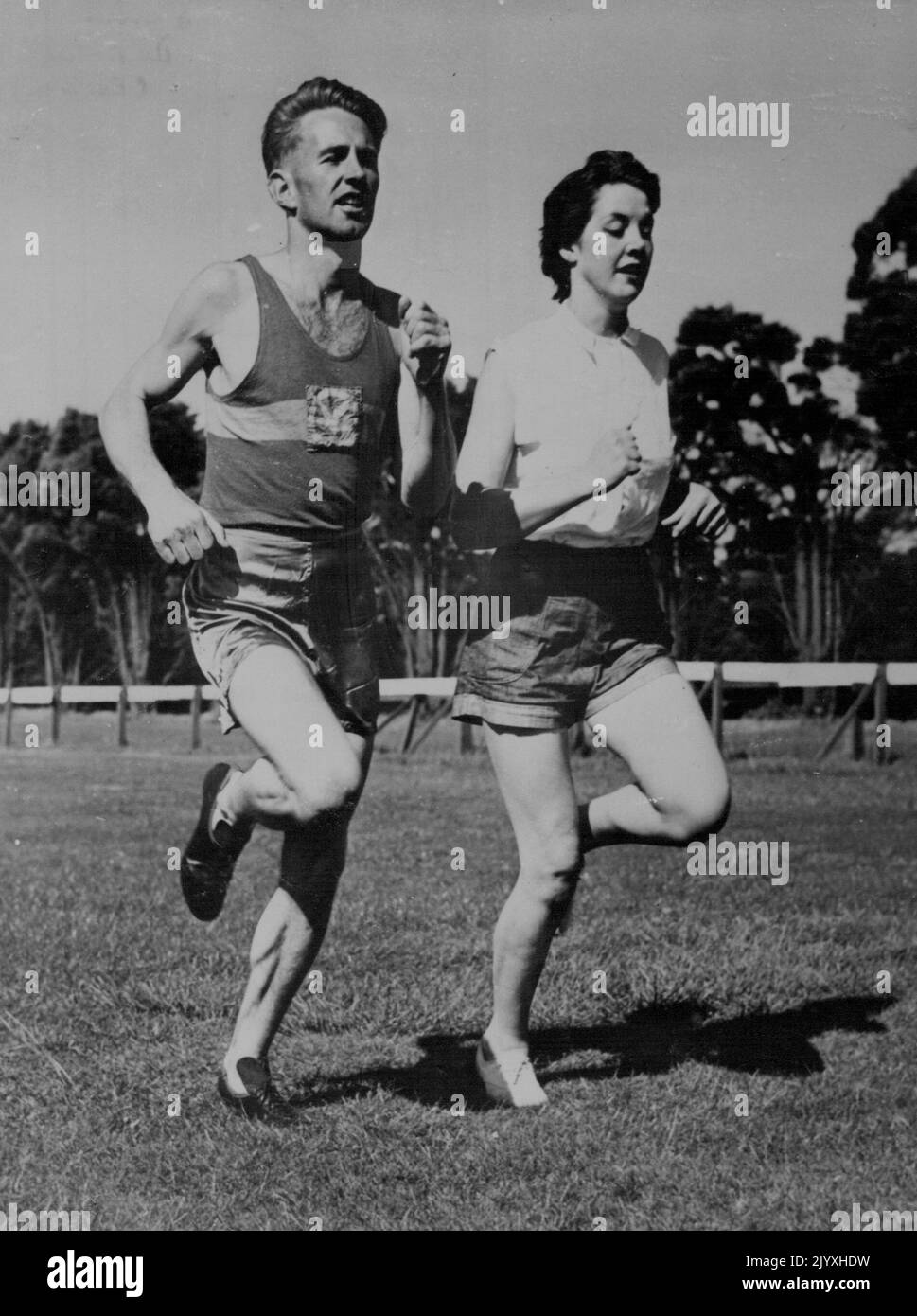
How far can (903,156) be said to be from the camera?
151 inches

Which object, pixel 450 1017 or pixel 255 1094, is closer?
pixel 255 1094

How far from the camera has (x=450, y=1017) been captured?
3666mm

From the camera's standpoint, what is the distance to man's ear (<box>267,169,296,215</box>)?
3594mm

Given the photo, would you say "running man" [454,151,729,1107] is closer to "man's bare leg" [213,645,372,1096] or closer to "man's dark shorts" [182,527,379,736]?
"man's dark shorts" [182,527,379,736]

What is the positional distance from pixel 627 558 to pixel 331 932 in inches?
47.9

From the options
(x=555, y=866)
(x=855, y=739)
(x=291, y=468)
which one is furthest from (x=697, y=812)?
(x=291, y=468)

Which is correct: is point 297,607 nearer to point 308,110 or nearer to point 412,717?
point 412,717

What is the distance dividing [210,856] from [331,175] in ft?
5.57

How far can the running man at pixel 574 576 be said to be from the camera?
3436 mm

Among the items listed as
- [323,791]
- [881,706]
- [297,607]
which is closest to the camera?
[323,791]

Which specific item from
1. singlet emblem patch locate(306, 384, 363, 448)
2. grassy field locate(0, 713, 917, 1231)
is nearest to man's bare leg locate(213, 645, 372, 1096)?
grassy field locate(0, 713, 917, 1231)
